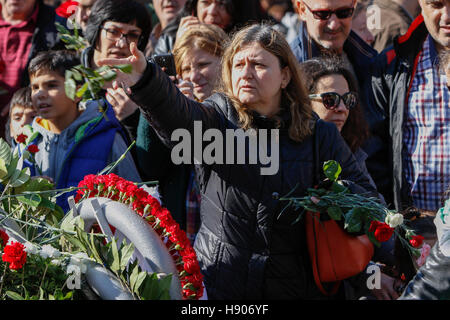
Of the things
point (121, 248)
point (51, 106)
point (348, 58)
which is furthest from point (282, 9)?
point (121, 248)

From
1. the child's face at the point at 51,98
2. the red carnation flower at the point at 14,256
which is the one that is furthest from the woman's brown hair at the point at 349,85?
the red carnation flower at the point at 14,256

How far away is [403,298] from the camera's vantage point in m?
2.24

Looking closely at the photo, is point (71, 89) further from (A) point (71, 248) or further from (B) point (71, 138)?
(B) point (71, 138)

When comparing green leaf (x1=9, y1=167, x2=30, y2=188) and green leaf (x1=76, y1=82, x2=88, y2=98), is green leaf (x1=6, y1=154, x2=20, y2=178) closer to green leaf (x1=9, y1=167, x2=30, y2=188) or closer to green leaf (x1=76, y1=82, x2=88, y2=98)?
green leaf (x1=9, y1=167, x2=30, y2=188)

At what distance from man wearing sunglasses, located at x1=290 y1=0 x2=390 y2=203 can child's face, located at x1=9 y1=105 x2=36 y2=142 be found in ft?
5.14

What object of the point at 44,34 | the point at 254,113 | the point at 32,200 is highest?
the point at 44,34

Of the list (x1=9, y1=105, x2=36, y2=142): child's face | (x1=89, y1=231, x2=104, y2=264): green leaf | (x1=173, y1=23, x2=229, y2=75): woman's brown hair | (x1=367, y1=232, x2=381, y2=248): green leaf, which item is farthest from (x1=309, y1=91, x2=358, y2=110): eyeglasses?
(x1=89, y1=231, x2=104, y2=264): green leaf

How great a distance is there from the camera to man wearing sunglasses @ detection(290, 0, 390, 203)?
13.6 ft

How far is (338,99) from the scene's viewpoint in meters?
3.84

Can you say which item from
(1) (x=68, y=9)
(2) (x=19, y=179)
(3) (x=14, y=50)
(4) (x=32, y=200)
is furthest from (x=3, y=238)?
(3) (x=14, y=50)

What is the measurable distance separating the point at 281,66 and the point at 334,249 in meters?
0.86

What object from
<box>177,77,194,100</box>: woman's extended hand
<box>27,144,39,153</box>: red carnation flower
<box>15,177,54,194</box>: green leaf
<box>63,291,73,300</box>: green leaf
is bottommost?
<box>63,291,73,300</box>: green leaf
